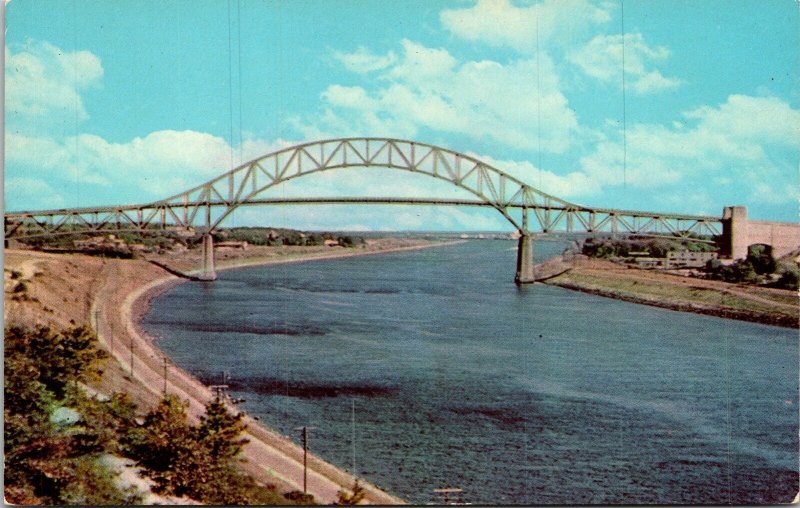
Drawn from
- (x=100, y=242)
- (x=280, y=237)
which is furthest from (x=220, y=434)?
(x=280, y=237)

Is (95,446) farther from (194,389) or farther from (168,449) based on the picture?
(194,389)

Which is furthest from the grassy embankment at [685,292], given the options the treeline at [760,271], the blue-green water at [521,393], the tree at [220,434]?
the tree at [220,434]

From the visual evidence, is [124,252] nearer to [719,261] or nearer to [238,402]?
[238,402]

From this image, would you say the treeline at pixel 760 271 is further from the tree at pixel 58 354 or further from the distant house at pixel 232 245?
the distant house at pixel 232 245

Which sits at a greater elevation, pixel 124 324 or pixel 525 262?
pixel 525 262

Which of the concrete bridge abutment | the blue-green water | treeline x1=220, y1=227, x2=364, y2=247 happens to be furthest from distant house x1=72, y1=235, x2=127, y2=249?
the concrete bridge abutment

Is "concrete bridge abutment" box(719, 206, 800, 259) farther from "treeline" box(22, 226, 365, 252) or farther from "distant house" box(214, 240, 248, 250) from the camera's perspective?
"distant house" box(214, 240, 248, 250)
